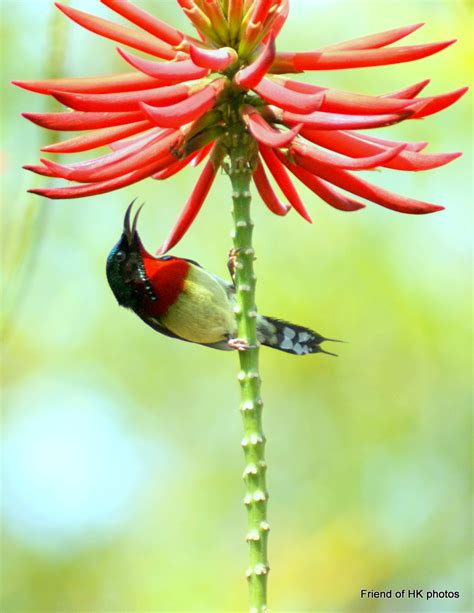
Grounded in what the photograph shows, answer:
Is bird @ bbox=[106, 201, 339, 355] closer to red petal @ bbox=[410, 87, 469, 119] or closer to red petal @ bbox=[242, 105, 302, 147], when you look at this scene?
red petal @ bbox=[242, 105, 302, 147]

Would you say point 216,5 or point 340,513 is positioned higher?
point 340,513

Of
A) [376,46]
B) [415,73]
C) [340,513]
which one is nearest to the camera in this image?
[376,46]

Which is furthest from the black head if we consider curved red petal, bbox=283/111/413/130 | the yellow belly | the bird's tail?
curved red petal, bbox=283/111/413/130

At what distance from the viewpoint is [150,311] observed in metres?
3.98

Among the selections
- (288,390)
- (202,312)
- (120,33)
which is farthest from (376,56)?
(288,390)

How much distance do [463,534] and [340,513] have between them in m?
1.39

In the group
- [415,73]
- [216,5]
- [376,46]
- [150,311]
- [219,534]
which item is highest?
[415,73]

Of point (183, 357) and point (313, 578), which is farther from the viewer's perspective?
point (183, 357)

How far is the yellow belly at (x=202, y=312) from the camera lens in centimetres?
382

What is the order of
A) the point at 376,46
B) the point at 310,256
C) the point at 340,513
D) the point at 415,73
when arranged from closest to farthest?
the point at 376,46
the point at 415,73
the point at 310,256
the point at 340,513

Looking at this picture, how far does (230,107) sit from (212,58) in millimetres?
206

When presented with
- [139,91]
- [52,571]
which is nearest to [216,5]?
[139,91]

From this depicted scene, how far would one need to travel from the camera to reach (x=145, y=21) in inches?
74.9

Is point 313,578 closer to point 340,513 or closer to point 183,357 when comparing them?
point 340,513
